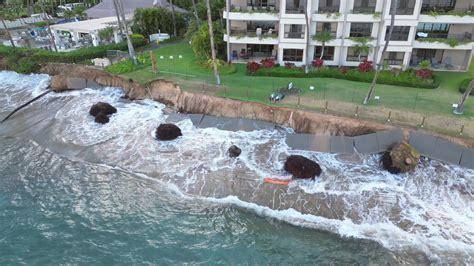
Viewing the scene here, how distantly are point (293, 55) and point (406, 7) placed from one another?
14344 millimetres

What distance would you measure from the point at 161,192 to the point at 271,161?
9.65 metres

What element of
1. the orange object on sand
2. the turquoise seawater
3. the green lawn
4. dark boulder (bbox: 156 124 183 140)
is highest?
the green lawn

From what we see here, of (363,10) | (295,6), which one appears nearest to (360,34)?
(363,10)

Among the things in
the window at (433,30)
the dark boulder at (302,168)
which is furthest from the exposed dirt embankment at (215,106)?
the window at (433,30)

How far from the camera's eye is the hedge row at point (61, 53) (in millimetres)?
47969

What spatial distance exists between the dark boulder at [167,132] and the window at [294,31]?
791 inches

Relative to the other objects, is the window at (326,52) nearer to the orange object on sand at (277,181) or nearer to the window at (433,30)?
the window at (433,30)

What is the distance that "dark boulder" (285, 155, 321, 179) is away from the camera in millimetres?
27406

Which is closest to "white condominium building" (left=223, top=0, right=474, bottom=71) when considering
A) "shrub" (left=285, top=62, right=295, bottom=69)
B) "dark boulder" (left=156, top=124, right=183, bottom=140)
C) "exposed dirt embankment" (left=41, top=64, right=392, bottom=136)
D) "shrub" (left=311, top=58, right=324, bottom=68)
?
"shrub" (left=311, top=58, right=324, bottom=68)

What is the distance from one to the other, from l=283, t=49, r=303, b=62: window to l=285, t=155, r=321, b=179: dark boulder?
20300 millimetres

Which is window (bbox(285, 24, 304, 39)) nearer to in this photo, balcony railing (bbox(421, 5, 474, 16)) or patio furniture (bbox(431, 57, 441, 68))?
balcony railing (bbox(421, 5, 474, 16))

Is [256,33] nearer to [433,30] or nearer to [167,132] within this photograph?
[167,132]

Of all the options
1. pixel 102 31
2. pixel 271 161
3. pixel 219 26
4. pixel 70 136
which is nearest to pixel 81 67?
pixel 102 31

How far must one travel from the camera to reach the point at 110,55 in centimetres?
5106
